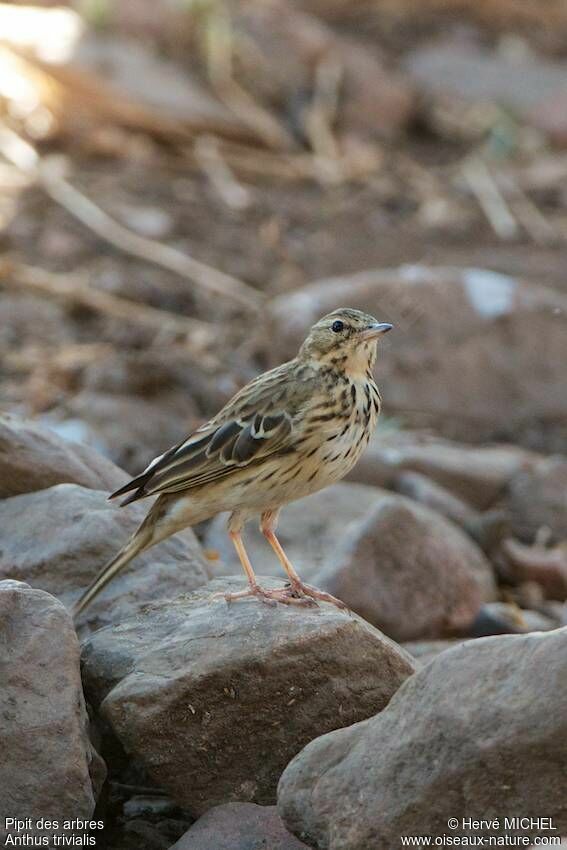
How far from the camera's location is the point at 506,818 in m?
3.89

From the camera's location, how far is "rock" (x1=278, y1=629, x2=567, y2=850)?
3.78 meters

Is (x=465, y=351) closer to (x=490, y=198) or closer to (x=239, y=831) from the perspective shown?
(x=490, y=198)

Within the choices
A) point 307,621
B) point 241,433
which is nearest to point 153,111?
point 241,433

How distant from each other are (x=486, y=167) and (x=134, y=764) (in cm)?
994

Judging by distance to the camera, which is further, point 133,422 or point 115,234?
point 115,234

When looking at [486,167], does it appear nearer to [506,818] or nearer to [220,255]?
[220,255]

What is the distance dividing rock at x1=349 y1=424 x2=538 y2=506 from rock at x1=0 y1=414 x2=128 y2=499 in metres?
2.75

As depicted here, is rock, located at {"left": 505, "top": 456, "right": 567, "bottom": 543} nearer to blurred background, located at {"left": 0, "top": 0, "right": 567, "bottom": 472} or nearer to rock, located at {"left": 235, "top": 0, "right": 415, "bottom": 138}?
blurred background, located at {"left": 0, "top": 0, "right": 567, "bottom": 472}

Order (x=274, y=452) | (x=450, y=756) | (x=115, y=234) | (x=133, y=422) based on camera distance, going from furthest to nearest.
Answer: (x=115, y=234), (x=133, y=422), (x=274, y=452), (x=450, y=756)

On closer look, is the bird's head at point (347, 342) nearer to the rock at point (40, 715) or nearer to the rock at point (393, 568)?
the rock at point (393, 568)

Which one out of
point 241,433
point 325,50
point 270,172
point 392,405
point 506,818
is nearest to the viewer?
point 506,818

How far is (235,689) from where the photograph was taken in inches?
177

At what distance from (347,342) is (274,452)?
0.50 metres

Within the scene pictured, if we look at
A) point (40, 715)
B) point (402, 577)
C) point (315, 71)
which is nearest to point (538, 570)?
point (402, 577)
